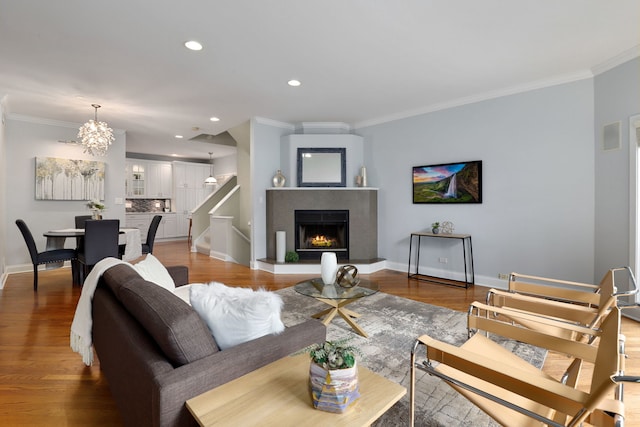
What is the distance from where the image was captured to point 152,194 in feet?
32.0

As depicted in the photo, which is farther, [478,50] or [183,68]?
[183,68]

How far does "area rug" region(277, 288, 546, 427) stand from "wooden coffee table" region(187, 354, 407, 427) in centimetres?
72

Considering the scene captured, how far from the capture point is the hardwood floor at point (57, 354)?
179 centimetres

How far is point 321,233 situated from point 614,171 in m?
4.08

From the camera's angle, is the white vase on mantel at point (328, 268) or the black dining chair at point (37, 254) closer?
the white vase on mantel at point (328, 268)

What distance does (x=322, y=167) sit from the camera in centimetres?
574

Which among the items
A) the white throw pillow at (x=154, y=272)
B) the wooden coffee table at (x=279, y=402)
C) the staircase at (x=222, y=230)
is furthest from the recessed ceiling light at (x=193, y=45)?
the staircase at (x=222, y=230)

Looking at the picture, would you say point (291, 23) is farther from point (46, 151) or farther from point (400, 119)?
point (46, 151)

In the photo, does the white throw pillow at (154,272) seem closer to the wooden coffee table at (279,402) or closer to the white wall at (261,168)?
the wooden coffee table at (279,402)

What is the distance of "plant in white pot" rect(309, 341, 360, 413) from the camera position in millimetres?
1045

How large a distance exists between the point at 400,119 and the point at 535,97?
1932 millimetres

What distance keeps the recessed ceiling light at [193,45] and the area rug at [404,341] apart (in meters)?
2.79

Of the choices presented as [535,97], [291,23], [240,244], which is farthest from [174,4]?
[240,244]

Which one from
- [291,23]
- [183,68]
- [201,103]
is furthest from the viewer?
[201,103]
